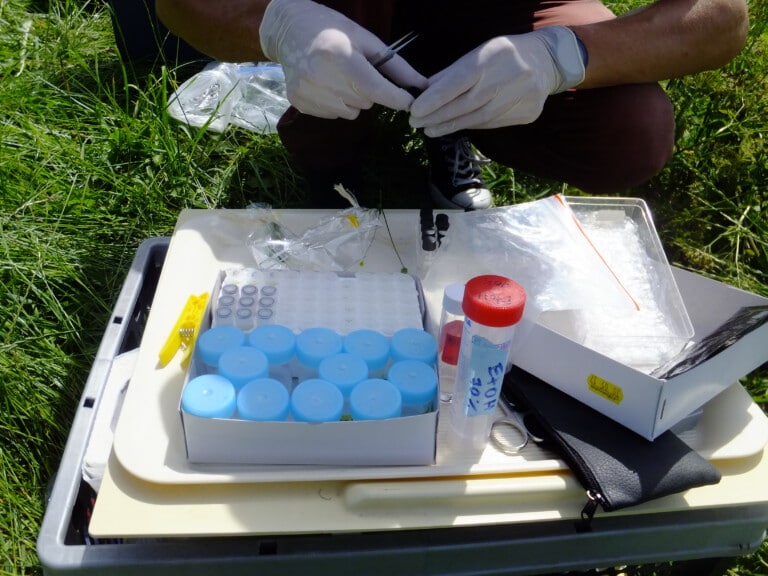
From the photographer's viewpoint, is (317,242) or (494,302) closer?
(494,302)

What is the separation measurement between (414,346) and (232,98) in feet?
3.57

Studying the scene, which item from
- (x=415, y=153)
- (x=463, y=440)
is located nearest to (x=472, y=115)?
(x=463, y=440)

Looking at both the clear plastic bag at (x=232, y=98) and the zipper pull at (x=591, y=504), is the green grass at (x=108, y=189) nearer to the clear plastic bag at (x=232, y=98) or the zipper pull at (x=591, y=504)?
the clear plastic bag at (x=232, y=98)

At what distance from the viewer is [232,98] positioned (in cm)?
162

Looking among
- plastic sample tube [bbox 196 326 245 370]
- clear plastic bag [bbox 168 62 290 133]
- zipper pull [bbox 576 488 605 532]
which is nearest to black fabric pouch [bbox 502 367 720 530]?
zipper pull [bbox 576 488 605 532]

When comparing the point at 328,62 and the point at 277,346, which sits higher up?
the point at 328,62

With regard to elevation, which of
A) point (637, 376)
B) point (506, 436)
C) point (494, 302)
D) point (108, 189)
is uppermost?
point (494, 302)

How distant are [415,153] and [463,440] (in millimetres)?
988

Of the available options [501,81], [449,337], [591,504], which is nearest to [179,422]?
[449,337]

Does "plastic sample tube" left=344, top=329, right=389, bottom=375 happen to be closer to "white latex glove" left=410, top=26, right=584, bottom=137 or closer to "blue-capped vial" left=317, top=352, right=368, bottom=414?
"blue-capped vial" left=317, top=352, right=368, bottom=414

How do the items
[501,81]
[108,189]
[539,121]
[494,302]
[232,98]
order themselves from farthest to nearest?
[232,98] < [108,189] < [539,121] < [501,81] < [494,302]

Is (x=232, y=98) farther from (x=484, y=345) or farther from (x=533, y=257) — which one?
(x=484, y=345)

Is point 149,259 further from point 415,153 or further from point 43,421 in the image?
point 415,153

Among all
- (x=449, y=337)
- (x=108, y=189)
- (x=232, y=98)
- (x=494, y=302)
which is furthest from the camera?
(x=232, y=98)
